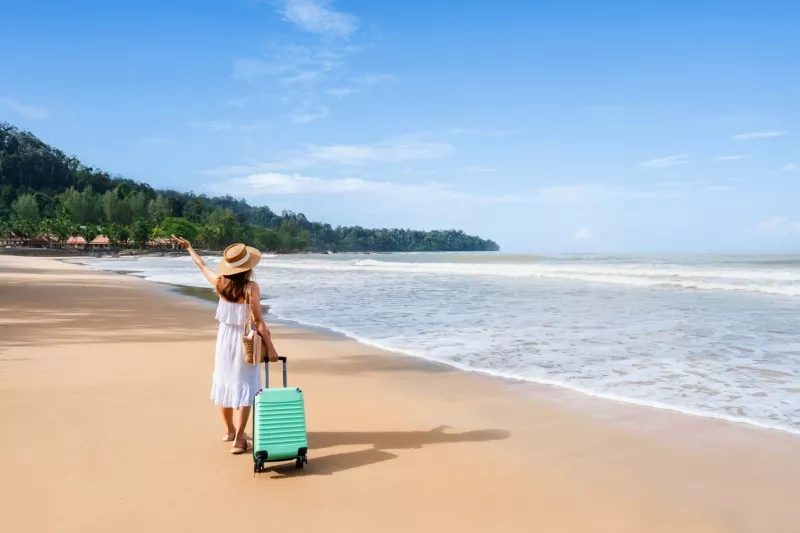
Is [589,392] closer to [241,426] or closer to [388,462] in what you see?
[388,462]

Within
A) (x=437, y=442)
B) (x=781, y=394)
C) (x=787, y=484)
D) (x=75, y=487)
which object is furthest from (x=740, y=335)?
(x=75, y=487)

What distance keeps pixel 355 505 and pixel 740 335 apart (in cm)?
975

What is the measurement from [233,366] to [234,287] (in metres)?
0.61

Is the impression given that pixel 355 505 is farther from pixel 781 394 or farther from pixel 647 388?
pixel 781 394

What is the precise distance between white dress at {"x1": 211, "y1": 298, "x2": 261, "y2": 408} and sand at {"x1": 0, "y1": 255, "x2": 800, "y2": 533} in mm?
448

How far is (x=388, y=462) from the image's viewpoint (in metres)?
4.46

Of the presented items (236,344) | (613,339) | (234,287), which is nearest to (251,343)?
(236,344)

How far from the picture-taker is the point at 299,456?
4152 millimetres

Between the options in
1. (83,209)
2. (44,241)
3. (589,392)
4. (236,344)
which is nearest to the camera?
(236,344)

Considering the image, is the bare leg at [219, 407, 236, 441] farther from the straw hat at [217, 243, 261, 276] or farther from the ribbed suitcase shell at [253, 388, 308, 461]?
the straw hat at [217, 243, 261, 276]

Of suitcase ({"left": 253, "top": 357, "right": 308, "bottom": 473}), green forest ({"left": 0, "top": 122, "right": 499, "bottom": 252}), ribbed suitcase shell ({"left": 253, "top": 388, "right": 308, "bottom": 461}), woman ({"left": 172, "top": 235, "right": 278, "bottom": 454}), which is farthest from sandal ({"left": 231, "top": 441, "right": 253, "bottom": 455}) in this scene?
green forest ({"left": 0, "top": 122, "right": 499, "bottom": 252})

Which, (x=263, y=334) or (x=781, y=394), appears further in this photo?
(x=781, y=394)

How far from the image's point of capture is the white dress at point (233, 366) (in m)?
4.59

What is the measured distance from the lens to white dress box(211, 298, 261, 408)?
4.59 m
